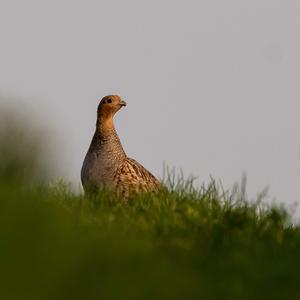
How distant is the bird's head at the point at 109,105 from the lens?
14.3m

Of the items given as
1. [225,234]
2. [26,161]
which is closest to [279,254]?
[225,234]

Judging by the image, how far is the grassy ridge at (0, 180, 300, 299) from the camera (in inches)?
250

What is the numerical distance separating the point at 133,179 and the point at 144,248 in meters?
5.39

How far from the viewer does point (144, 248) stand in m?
7.80

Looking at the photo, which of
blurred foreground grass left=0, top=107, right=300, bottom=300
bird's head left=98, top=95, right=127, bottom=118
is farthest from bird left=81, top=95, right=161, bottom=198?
blurred foreground grass left=0, top=107, right=300, bottom=300

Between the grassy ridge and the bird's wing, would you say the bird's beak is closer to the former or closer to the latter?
the bird's wing

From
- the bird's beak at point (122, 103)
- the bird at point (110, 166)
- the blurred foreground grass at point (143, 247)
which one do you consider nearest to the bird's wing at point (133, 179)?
the bird at point (110, 166)

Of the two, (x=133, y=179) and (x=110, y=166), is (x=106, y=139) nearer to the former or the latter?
(x=110, y=166)

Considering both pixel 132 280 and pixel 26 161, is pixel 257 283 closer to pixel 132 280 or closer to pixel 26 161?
pixel 132 280

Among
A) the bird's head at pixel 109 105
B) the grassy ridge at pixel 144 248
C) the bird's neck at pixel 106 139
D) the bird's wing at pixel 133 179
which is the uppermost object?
the bird's head at pixel 109 105

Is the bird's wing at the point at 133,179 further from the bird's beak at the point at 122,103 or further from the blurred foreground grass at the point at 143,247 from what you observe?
the blurred foreground grass at the point at 143,247

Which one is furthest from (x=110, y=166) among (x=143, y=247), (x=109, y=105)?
(x=143, y=247)

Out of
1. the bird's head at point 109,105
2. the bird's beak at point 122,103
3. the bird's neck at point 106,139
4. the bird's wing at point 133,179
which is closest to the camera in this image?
the bird's wing at point 133,179

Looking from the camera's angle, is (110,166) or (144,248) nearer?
(144,248)
